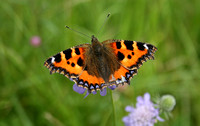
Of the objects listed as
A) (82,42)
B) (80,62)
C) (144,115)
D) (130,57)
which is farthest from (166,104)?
(82,42)

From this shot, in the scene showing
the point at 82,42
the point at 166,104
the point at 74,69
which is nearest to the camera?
the point at 74,69

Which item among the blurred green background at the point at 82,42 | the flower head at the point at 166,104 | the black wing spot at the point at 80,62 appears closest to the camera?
the black wing spot at the point at 80,62

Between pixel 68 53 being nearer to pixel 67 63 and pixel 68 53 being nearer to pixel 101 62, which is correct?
pixel 67 63

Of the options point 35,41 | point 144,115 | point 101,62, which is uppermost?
point 35,41

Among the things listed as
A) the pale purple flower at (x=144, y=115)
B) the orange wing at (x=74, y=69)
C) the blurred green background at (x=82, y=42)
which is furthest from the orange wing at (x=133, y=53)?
the blurred green background at (x=82, y=42)

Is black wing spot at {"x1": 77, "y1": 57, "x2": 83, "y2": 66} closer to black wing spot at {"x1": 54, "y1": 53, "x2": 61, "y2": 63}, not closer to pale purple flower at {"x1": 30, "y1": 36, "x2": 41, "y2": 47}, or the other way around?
black wing spot at {"x1": 54, "y1": 53, "x2": 61, "y2": 63}

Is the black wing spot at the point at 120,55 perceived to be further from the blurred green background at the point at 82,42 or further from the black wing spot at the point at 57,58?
the blurred green background at the point at 82,42
